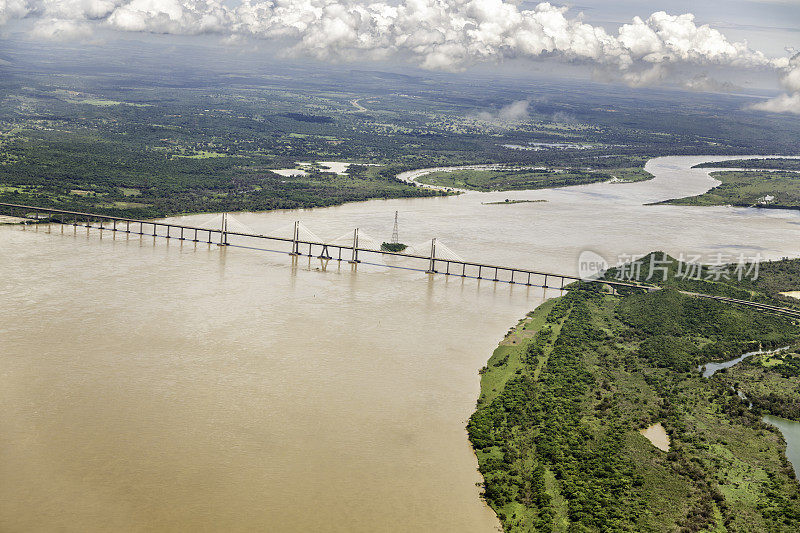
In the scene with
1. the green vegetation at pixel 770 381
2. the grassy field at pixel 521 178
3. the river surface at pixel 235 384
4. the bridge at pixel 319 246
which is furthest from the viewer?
the grassy field at pixel 521 178

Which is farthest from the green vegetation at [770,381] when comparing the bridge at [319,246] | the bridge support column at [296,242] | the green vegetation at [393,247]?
the bridge support column at [296,242]

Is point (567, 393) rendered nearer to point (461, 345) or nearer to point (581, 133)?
point (461, 345)

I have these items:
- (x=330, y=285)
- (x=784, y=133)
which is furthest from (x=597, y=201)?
(x=784, y=133)

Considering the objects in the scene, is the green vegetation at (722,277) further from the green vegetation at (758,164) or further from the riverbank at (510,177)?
the green vegetation at (758,164)

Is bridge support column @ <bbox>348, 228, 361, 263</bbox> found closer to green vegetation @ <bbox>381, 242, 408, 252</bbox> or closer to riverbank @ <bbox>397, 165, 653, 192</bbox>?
green vegetation @ <bbox>381, 242, 408, 252</bbox>

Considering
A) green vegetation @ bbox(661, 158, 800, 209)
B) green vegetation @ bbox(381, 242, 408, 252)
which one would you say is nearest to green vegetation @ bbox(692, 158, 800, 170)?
green vegetation @ bbox(661, 158, 800, 209)

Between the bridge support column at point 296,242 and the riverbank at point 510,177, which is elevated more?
the riverbank at point 510,177
